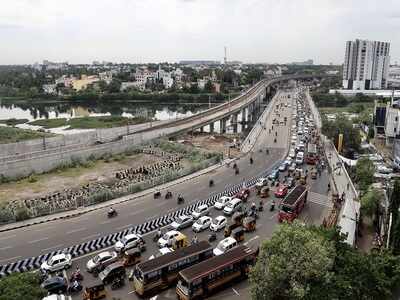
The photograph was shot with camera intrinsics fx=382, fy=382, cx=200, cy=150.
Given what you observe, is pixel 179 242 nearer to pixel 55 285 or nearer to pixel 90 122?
pixel 55 285

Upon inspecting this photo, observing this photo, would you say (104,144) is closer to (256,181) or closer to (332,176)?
(256,181)

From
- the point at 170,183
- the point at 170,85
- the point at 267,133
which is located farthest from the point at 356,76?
the point at 170,183

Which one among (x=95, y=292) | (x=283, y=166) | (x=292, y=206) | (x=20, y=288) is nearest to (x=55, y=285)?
(x=95, y=292)

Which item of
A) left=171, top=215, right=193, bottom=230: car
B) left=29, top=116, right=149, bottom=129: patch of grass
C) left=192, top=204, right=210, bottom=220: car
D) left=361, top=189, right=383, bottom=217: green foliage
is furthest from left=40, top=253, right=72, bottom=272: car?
left=29, top=116, right=149, bottom=129: patch of grass

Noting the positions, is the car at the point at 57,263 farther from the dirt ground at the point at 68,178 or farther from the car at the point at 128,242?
the dirt ground at the point at 68,178

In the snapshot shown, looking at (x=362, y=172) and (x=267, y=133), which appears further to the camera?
(x=267, y=133)

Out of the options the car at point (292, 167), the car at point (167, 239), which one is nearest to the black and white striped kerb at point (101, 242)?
the car at point (167, 239)
